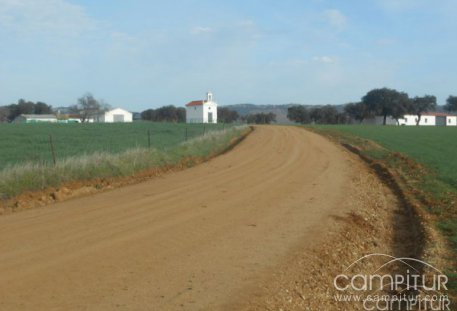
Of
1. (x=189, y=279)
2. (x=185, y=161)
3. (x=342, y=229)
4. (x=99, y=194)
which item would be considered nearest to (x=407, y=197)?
(x=342, y=229)

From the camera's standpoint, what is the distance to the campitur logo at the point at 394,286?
6.58 metres

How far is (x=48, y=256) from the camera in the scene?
321 inches

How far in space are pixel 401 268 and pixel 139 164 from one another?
13.0 m

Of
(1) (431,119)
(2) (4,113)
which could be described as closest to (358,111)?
(1) (431,119)

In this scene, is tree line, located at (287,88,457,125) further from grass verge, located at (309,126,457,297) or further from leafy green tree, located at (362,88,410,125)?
grass verge, located at (309,126,457,297)

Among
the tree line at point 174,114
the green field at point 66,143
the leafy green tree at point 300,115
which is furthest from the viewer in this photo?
the tree line at point 174,114

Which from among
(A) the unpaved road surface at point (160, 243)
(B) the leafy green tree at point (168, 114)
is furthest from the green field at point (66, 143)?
(B) the leafy green tree at point (168, 114)

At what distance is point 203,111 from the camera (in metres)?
132

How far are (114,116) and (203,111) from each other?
3568 centimetres

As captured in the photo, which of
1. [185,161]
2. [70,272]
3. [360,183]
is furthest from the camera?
[185,161]

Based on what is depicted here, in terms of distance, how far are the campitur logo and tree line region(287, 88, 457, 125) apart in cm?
13086

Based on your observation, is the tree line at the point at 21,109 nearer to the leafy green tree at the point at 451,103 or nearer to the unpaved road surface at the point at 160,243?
the leafy green tree at the point at 451,103

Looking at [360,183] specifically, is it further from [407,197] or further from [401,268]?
[401,268]

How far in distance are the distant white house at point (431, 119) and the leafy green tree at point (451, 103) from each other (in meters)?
2.20
